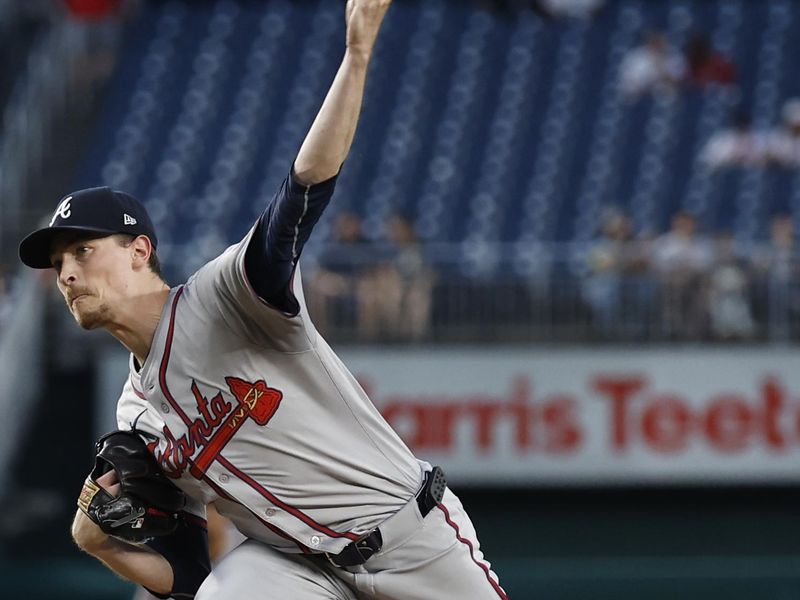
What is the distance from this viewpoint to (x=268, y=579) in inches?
163

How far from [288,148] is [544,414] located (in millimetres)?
4779

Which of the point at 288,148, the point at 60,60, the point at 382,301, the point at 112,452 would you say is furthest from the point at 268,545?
the point at 60,60

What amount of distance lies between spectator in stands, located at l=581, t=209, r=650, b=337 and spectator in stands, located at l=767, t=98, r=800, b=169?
327 centimetres

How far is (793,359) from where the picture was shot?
1182 centimetres

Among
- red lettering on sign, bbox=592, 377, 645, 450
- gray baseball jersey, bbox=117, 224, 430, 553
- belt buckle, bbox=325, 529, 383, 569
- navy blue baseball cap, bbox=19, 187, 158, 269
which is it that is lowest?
red lettering on sign, bbox=592, 377, 645, 450

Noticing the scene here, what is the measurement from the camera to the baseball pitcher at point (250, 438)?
394 cm

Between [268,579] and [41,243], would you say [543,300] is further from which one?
[41,243]

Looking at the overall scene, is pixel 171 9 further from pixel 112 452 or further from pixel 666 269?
pixel 112 452

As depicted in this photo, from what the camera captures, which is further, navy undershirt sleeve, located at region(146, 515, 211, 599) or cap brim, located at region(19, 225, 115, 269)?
navy undershirt sleeve, located at region(146, 515, 211, 599)

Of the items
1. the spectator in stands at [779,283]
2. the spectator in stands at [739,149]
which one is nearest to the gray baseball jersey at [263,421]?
the spectator in stands at [779,283]

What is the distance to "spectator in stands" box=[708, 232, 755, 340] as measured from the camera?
11406mm

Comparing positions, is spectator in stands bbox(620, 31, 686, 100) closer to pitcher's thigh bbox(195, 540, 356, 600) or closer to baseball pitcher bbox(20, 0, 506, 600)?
baseball pitcher bbox(20, 0, 506, 600)

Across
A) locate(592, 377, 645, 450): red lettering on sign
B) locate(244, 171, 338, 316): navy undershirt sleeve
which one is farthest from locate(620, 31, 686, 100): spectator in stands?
locate(244, 171, 338, 316): navy undershirt sleeve

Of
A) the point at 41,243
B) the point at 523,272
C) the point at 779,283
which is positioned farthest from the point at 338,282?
the point at 41,243
